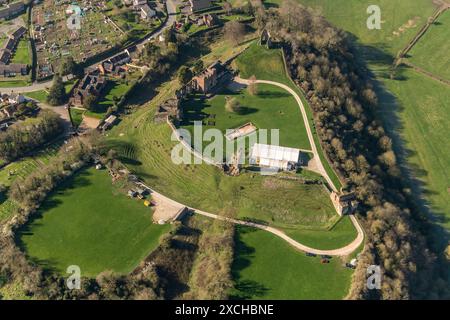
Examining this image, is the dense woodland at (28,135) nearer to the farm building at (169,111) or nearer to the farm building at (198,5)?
the farm building at (169,111)

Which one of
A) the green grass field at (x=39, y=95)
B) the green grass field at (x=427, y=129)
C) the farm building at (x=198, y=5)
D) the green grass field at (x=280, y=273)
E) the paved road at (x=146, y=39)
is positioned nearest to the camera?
the green grass field at (x=280, y=273)

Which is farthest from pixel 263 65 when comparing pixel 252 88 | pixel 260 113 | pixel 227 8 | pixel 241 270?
pixel 241 270

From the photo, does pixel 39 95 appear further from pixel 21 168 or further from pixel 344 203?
pixel 344 203

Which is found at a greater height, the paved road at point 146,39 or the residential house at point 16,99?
the paved road at point 146,39

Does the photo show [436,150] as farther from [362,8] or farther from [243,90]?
[362,8]

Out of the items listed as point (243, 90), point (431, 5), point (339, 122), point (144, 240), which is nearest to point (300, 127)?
point (339, 122)

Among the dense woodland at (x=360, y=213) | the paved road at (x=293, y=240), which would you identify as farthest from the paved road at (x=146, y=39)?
the paved road at (x=293, y=240)
